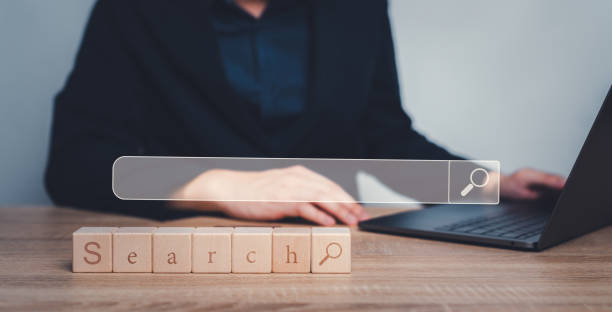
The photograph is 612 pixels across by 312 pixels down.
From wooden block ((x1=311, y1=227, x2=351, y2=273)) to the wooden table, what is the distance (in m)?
0.01

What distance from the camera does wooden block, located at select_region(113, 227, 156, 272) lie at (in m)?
0.40

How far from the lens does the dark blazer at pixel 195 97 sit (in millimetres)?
875

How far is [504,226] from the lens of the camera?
0.58m

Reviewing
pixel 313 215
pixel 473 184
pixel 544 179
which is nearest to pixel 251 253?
pixel 313 215

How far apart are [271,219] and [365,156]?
0.41 m

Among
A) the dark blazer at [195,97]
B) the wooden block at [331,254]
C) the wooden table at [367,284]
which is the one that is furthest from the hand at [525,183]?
the wooden block at [331,254]

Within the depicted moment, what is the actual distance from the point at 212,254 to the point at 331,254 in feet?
0.34

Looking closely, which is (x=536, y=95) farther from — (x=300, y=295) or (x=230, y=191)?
(x=300, y=295)

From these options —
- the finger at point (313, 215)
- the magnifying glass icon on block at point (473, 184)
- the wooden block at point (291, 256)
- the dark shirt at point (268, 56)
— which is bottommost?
the finger at point (313, 215)

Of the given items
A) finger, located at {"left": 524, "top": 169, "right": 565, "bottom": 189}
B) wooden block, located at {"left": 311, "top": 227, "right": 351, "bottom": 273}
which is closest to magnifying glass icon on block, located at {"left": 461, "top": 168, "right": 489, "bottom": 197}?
finger, located at {"left": 524, "top": 169, "right": 565, "bottom": 189}

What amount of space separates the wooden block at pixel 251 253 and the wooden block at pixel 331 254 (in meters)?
0.04

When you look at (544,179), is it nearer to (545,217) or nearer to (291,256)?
(545,217)

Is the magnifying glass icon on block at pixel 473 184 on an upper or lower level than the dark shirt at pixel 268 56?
lower

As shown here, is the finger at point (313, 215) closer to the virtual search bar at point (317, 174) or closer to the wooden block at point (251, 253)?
the virtual search bar at point (317, 174)
